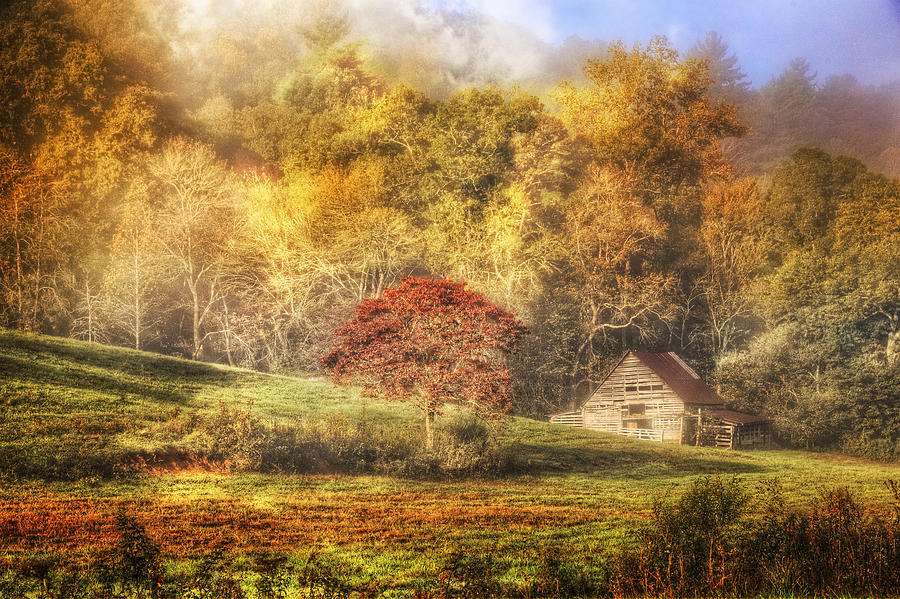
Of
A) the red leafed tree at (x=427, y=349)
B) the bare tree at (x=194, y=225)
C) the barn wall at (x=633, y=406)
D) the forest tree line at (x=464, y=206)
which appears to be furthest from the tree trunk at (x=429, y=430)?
the bare tree at (x=194, y=225)

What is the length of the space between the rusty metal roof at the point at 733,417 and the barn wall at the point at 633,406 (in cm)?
53

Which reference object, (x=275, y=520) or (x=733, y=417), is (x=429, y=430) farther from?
(x=733, y=417)

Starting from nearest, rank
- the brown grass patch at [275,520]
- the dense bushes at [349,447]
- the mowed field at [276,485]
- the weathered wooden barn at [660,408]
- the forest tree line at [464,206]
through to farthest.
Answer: the brown grass patch at [275,520] → the mowed field at [276,485] → the dense bushes at [349,447] → the forest tree line at [464,206] → the weathered wooden barn at [660,408]

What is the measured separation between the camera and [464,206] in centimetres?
1101

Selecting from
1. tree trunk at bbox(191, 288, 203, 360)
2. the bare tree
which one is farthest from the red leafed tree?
the bare tree

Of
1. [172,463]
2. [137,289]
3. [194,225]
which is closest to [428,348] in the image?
[172,463]

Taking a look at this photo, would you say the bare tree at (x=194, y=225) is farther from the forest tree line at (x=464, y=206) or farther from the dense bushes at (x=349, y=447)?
the dense bushes at (x=349, y=447)

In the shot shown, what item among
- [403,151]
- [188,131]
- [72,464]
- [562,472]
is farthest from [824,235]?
[72,464]

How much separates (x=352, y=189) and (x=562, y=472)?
188 inches

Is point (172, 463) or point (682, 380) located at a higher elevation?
point (682, 380)

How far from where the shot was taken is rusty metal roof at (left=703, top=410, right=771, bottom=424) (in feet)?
37.8

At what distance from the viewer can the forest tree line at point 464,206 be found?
390 inches

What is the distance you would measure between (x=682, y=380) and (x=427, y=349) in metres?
4.28

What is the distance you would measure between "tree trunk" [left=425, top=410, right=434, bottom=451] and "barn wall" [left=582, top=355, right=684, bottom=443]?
2.80m
